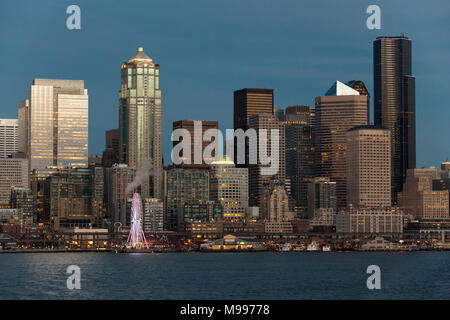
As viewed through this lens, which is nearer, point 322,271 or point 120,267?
point 322,271

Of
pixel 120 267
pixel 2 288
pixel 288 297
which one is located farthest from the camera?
pixel 120 267
